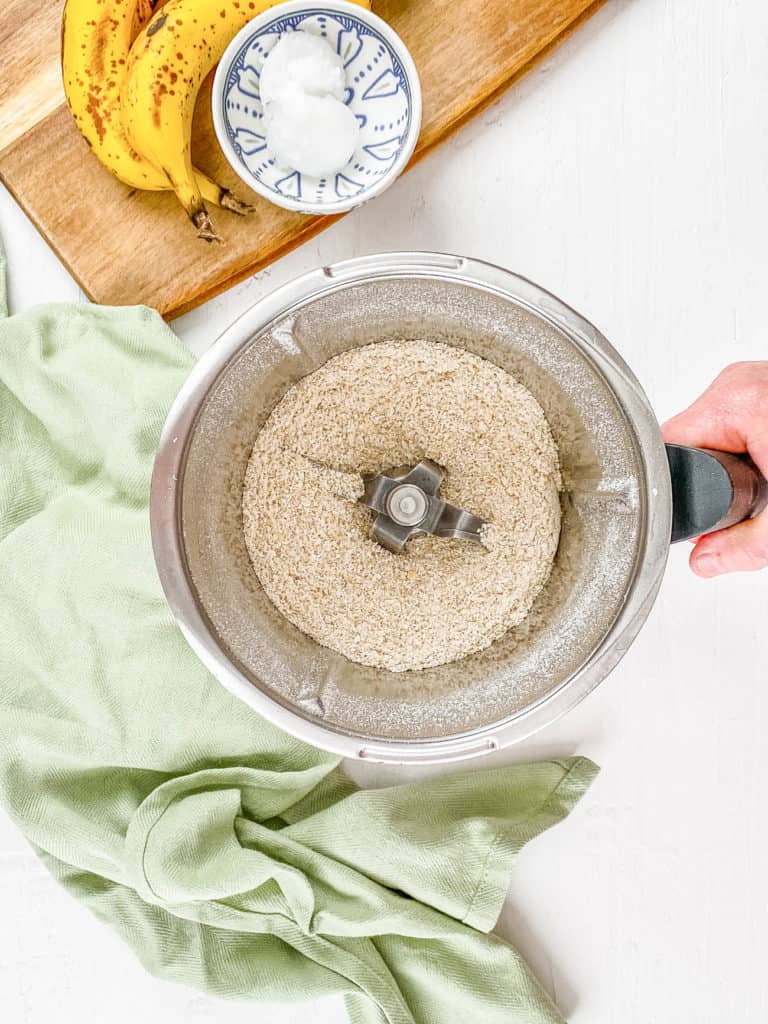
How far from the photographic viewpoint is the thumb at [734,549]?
0.59 meters

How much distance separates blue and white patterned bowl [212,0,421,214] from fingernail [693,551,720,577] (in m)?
0.33

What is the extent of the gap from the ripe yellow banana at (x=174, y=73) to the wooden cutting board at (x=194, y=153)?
0.04 metres

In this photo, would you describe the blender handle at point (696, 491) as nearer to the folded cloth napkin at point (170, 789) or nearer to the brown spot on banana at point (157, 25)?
the folded cloth napkin at point (170, 789)

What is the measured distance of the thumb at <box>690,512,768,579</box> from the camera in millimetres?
594

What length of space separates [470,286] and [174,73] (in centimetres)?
27

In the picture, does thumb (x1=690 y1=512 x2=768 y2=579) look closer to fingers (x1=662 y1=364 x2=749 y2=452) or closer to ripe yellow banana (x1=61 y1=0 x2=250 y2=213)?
fingers (x1=662 y1=364 x2=749 y2=452)

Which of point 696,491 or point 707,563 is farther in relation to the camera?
point 707,563

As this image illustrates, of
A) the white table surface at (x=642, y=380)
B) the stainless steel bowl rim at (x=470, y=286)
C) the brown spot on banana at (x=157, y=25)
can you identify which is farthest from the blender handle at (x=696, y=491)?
the brown spot on banana at (x=157, y=25)

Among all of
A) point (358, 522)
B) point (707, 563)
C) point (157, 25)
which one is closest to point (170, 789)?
point (358, 522)

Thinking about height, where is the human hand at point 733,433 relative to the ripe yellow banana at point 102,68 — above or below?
below

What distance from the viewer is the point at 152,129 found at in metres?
0.61

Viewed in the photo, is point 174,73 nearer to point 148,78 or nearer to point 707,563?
point 148,78

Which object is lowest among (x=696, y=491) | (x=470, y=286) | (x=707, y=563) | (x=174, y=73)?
(x=707, y=563)

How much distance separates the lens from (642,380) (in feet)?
2.32
